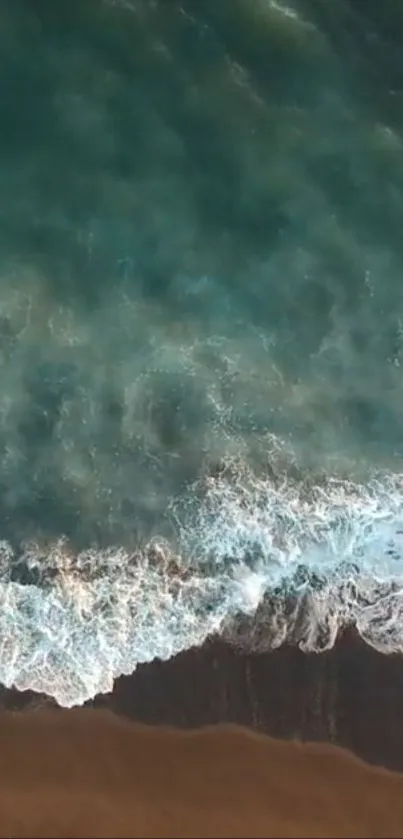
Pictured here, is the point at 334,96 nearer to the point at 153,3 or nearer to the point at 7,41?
the point at 153,3

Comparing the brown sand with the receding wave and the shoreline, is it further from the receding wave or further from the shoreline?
the receding wave

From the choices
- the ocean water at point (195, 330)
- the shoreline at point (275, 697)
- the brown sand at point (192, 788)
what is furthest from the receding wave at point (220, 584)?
the brown sand at point (192, 788)

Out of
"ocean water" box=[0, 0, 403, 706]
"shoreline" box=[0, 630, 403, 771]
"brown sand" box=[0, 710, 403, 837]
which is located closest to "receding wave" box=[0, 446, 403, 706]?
"ocean water" box=[0, 0, 403, 706]

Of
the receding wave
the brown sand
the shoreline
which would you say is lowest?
the brown sand

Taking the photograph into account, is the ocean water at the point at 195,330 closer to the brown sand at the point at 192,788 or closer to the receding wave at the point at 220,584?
the receding wave at the point at 220,584

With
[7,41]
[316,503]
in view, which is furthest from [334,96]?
[316,503]

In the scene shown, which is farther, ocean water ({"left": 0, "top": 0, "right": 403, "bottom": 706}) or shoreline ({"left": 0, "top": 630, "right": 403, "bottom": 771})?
ocean water ({"left": 0, "top": 0, "right": 403, "bottom": 706})
